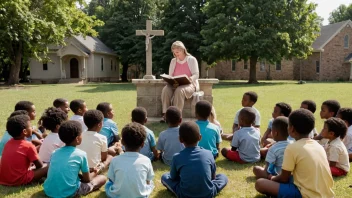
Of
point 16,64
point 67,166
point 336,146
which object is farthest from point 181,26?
point 67,166

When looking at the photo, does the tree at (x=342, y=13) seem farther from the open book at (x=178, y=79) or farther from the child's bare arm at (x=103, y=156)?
the child's bare arm at (x=103, y=156)

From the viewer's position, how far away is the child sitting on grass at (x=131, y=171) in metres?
3.20

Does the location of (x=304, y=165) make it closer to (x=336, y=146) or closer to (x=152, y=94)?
(x=336, y=146)

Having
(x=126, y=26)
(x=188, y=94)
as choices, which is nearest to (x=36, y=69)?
(x=126, y=26)

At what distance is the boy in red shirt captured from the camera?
379 cm

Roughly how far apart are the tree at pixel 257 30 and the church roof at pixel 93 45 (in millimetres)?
12538

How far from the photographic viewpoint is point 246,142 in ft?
15.6

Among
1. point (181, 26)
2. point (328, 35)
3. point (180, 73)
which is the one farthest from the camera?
point (328, 35)

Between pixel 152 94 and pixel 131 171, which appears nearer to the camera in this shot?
pixel 131 171

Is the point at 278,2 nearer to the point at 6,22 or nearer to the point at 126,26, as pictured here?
the point at 126,26

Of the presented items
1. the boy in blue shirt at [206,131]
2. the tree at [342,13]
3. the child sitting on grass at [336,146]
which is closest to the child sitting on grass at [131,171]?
the boy in blue shirt at [206,131]

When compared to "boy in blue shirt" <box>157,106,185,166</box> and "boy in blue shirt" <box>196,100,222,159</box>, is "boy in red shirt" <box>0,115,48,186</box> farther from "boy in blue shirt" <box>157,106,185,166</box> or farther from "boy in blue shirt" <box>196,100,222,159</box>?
"boy in blue shirt" <box>196,100,222,159</box>

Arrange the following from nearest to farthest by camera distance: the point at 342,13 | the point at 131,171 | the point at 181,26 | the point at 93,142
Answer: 1. the point at 131,171
2. the point at 93,142
3. the point at 181,26
4. the point at 342,13

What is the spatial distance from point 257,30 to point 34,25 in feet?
53.2
